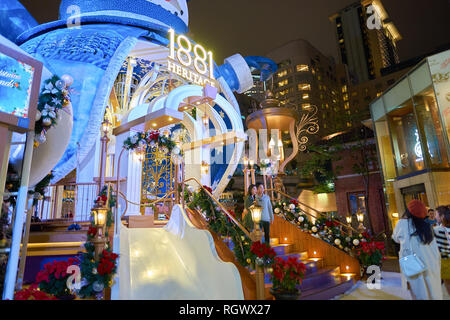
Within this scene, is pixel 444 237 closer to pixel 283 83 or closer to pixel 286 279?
pixel 286 279

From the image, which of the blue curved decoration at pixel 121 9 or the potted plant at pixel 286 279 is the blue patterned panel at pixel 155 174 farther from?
the potted plant at pixel 286 279

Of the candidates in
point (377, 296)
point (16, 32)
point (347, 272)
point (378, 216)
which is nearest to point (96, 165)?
point (16, 32)

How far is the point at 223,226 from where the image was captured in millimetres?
5750

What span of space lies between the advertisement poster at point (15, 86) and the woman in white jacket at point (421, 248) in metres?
5.63

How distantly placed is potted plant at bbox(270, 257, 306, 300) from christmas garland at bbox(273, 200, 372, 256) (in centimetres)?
290

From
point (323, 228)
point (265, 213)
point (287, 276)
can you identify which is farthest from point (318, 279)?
point (323, 228)

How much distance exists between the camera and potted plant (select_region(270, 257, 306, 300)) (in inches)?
174

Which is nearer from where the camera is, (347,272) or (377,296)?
(377,296)

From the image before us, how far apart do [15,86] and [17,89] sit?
45 millimetres

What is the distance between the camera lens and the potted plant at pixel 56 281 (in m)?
4.14

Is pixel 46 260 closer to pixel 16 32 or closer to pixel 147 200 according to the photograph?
pixel 147 200

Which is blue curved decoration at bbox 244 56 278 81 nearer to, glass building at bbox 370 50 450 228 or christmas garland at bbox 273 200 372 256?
glass building at bbox 370 50 450 228
